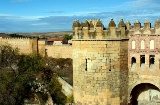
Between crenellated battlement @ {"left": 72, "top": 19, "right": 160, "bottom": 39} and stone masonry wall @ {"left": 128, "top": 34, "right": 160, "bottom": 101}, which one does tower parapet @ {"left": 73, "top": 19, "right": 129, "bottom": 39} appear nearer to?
crenellated battlement @ {"left": 72, "top": 19, "right": 160, "bottom": 39}

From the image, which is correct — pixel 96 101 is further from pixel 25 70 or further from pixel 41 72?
pixel 41 72

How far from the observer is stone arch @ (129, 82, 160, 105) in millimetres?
15414

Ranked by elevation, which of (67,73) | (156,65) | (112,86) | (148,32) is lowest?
(67,73)

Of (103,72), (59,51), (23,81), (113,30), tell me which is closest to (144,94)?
(103,72)

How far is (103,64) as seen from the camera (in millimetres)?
14750

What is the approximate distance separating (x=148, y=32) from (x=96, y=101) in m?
4.04

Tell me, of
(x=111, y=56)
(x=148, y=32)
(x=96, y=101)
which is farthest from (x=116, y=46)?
(x=96, y=101)

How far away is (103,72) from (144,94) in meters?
2.70

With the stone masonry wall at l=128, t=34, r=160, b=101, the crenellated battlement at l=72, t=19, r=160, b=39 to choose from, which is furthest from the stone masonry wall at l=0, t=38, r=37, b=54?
the stone masonry wall at l=128, t=34, r=160, b=101

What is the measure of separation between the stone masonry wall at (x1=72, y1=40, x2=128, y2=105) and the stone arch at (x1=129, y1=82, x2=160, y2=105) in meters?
0.72

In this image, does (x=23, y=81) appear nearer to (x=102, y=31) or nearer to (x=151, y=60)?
(x=102, y=31)

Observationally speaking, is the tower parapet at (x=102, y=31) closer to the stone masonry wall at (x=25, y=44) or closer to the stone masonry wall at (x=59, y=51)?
the stone masonry wall at (x=59, y=51)

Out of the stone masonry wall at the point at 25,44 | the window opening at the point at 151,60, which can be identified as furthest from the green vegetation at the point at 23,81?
the stone masonry wall at the point at 25,44

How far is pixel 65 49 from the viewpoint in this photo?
58.2 metres
